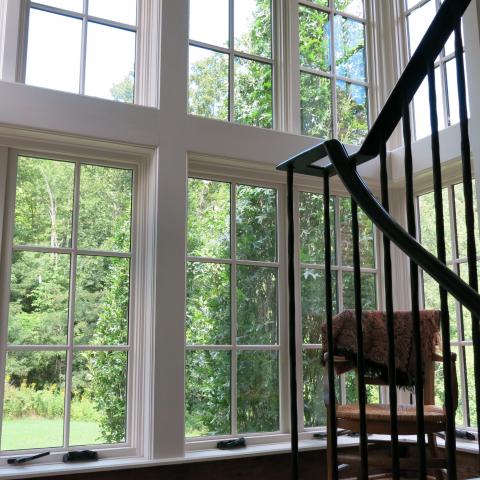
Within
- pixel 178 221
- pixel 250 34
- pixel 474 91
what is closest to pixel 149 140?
pixel 178 221

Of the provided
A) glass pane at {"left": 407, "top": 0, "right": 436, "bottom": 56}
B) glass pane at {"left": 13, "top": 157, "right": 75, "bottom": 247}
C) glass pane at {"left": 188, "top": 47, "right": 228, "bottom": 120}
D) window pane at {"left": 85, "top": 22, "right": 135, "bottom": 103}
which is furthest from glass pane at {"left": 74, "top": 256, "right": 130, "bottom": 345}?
glass pane at {"left": 407, "top": 0, "right": 436, "bottom": 56}

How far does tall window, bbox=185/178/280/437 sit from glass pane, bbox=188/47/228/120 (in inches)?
15.5

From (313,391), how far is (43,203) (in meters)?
1.74

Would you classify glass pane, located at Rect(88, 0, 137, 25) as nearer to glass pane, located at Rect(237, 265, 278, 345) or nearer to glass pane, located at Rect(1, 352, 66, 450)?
glass pane, located at Rect(237, 265, 278, 345)

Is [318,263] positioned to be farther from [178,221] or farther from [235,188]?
[178,221]

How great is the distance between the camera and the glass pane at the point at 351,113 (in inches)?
144

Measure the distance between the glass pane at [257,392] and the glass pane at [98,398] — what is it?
0.62m

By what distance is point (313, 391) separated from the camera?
3.28 meters

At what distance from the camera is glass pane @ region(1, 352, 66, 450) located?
2551 millimetres

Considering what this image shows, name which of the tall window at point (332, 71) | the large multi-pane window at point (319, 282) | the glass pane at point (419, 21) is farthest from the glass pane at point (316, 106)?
Result: the glass pane at point (419, 21)

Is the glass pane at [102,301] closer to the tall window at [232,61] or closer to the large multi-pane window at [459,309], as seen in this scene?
the tall window at [232,61]

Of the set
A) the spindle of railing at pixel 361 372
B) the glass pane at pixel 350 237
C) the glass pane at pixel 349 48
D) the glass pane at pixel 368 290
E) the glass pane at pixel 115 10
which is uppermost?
the glass pane at pixel 349 48

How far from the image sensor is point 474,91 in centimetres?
252

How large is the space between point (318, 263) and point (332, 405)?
1.96m
